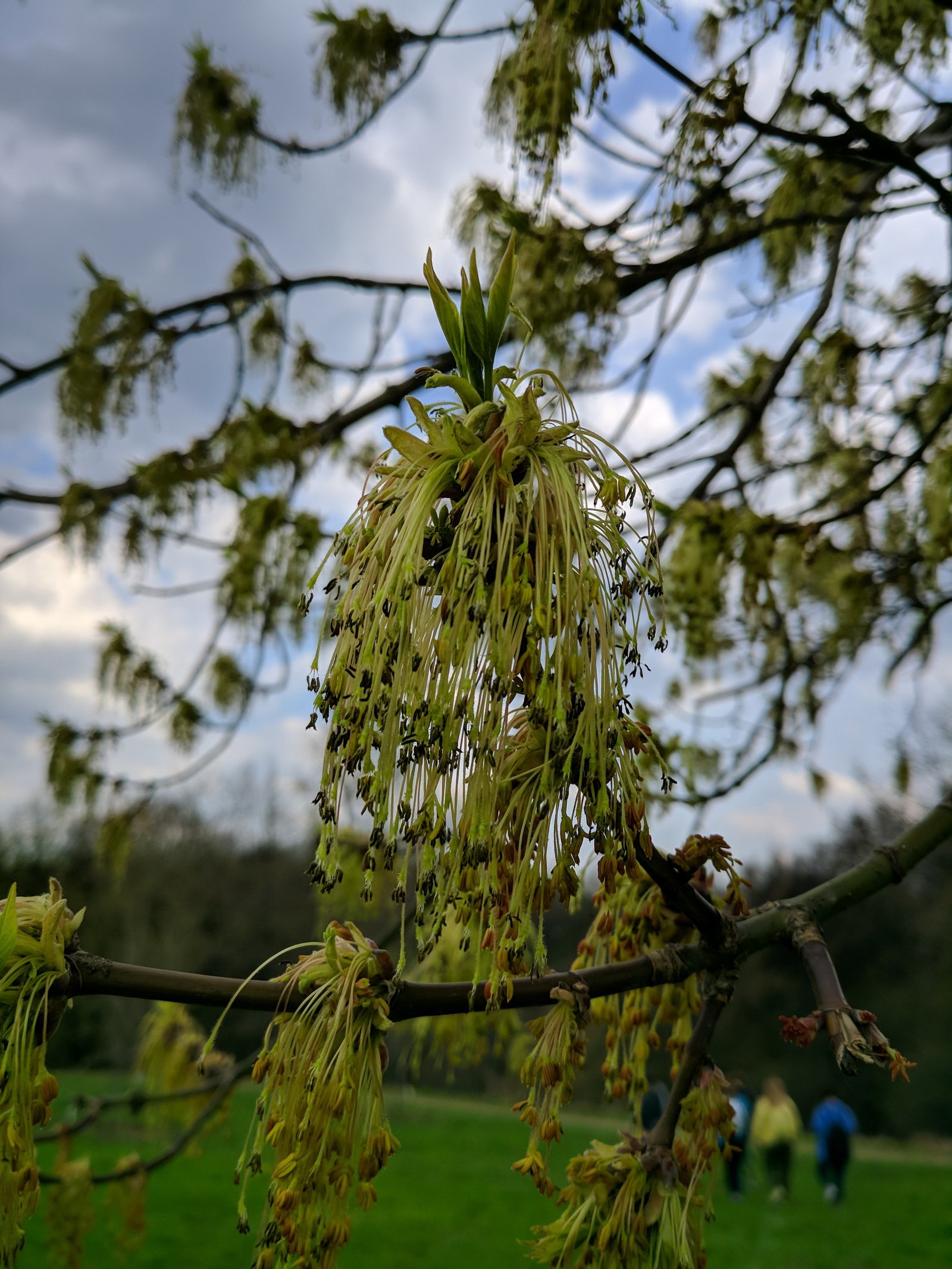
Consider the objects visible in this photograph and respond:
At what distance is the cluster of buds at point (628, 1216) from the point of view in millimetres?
1281

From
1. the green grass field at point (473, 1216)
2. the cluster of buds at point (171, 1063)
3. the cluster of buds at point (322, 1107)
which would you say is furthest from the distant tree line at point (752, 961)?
the cluster of buds at point (322, 1107)

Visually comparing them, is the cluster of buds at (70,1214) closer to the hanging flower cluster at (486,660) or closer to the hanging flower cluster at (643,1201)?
the hanging flower cluster at (643,1201)

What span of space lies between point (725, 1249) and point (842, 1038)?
8299 mm

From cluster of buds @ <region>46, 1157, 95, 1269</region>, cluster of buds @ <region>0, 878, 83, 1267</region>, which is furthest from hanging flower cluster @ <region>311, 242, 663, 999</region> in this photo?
cluster of buds @ <region>46, 1157, 95, 1269</region>

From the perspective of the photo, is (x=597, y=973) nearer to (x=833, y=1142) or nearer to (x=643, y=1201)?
(x=643, y=1201)

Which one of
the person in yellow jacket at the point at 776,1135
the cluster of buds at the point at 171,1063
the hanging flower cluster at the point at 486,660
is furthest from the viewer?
the person in yellow jacket at the point at 776,1135

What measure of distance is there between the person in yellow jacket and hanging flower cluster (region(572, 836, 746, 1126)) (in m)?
9.83

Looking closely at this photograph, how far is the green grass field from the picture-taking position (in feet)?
23.7

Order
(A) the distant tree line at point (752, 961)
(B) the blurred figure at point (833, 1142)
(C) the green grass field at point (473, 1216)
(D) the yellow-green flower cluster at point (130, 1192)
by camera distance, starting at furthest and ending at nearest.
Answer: (A) the distant tree line at point (752, 961), (B) the blurred figure at point (833, 1142), (C) the green grass field at point (473, 1216), (D) the yellow-green flower cluster at point (130, 1192)

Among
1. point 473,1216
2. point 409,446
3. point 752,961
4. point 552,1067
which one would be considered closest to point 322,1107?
point 552,1067

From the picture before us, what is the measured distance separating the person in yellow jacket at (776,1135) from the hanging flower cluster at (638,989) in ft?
32.2

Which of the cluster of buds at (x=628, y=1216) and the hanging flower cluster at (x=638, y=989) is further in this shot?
the hanging flower cluster at (x=638, y=989)

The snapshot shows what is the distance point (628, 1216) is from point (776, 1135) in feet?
33.5

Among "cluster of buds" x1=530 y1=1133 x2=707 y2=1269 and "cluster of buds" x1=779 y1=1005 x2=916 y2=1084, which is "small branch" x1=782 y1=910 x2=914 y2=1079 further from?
"cluster of buds" x1=530 y1=1133 x2=707 y2=1269
